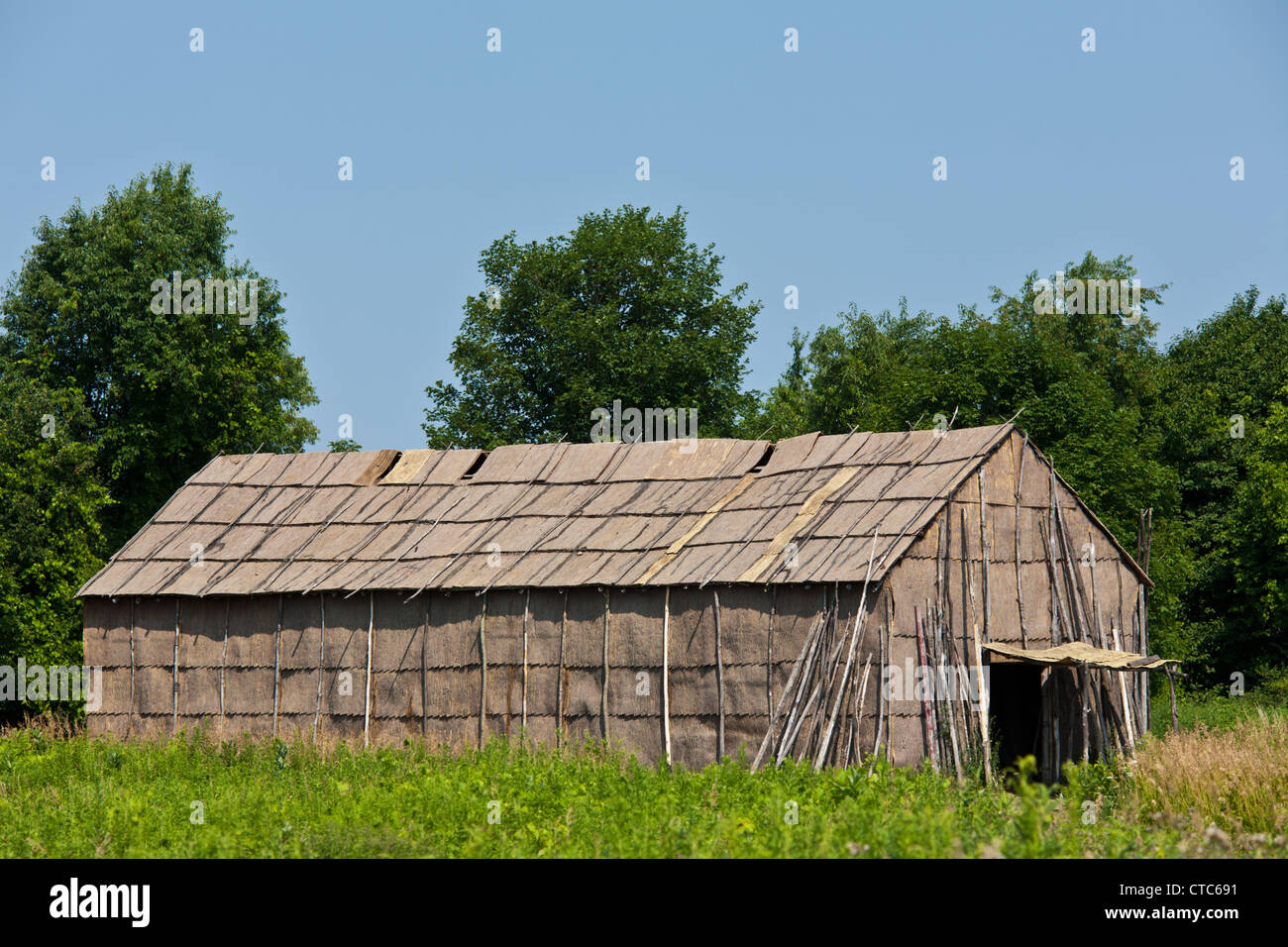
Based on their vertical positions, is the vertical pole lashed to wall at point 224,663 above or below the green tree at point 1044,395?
below

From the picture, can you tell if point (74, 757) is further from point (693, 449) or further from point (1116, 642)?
point (1116, 642)

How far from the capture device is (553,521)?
25328 mm

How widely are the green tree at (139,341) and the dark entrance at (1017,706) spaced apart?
24912 mm

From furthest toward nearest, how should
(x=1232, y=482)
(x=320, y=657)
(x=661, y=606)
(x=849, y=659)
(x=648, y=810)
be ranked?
(x=1232, y=482) < (x=320, y=657) < (x=661, y=606) < (x=849, y=659) < (x=648, y=810)

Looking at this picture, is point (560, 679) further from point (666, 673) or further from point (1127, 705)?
point (1127, 705)

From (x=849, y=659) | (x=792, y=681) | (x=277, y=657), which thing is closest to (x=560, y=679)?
(x=792, y=681)

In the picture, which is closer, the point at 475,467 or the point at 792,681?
the point at 792,681

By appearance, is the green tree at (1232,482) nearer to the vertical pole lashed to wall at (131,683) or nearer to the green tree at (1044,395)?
the green tree at (1044,395)

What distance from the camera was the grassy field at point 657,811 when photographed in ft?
39.3

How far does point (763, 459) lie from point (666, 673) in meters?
5.10

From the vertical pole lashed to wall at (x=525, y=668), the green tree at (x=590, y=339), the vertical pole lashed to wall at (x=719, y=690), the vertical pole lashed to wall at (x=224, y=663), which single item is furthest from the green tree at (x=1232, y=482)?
the vertical pole lashed to wall at (x=224, y=663)

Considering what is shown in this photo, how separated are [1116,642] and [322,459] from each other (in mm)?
15215

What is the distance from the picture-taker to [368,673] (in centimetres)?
2458
